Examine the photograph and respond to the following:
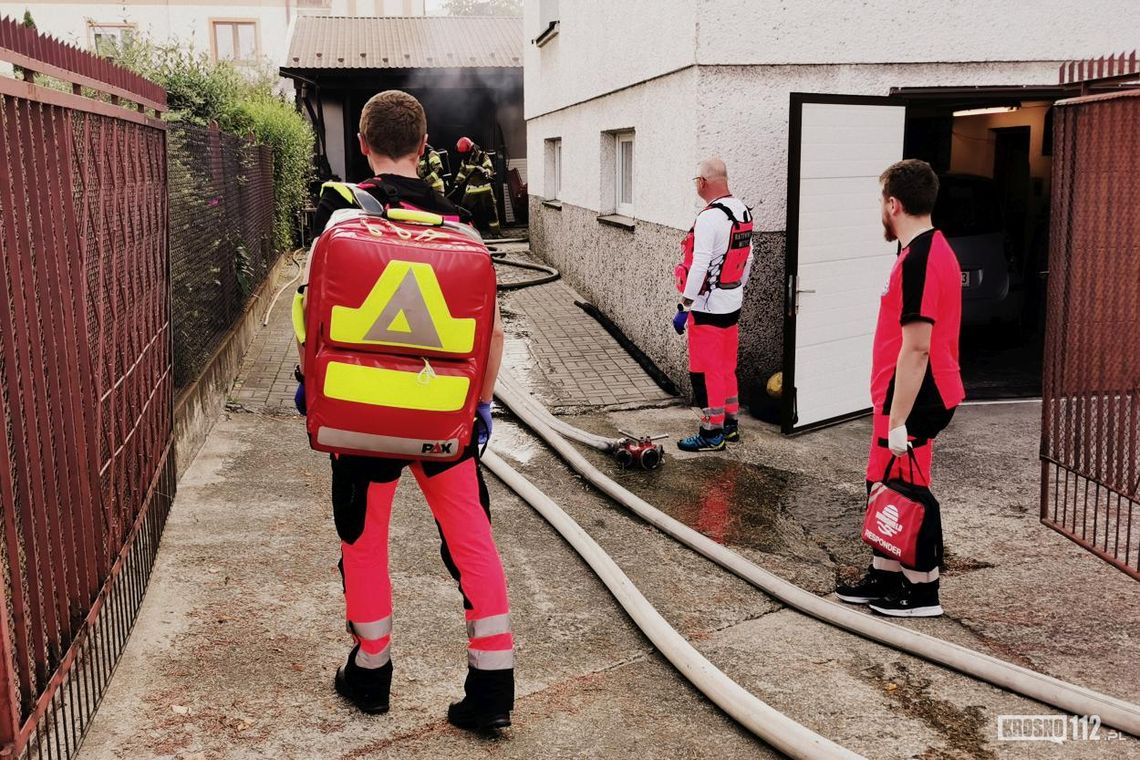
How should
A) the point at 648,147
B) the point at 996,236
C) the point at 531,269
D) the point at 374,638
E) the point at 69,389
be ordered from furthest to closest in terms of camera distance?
the point at 531,269 < the point at 996,236 < the point at 648,147 < the point at 374,638 < the point at 69,389

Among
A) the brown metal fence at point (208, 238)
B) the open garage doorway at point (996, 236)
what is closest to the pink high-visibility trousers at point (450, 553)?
the brown metal fence at point (208, 238)

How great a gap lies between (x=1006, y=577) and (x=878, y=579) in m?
0.80

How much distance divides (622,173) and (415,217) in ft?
28.6

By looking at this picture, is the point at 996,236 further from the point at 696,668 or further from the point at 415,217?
the point at 415,217

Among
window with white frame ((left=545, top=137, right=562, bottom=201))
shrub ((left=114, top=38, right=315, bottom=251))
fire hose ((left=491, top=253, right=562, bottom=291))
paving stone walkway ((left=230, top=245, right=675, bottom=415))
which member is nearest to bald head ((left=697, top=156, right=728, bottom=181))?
paving stone walkway ((left=230, top=245, right=675, bottom=415))

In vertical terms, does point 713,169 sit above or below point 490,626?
above

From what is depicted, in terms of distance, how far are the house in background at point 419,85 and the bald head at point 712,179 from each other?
1570 cm

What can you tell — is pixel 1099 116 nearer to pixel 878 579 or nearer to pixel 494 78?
pixel 878 579

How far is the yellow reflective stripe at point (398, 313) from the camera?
2.98 metres

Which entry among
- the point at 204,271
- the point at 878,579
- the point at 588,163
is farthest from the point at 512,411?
the point at 588,163

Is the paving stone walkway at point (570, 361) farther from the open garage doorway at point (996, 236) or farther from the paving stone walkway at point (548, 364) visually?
the open garage doorway at point (996, 236)

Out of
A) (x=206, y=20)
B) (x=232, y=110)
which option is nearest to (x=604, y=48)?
(x=232, y=110)

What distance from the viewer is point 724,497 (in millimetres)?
6320

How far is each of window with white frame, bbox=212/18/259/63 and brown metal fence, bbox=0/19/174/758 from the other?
125ft
